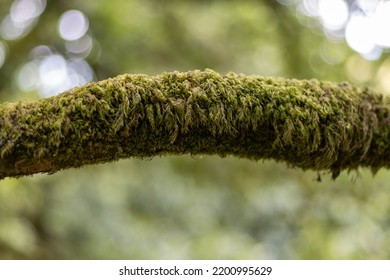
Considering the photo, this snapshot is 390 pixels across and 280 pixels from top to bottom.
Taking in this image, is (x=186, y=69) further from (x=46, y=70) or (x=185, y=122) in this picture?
(x=185, y=122)

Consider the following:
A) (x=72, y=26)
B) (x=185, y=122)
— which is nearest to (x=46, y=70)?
(x=72, y=26)

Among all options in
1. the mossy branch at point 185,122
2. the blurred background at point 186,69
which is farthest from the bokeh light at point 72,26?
the mossy branch at point 185,122

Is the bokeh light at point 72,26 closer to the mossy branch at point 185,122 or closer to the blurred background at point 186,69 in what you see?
the blurred background at point 186,69

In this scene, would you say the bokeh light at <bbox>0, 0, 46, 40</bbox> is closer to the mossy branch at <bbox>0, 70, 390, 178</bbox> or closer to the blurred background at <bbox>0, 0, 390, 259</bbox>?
the blurred background at <bbox>0, 0, 390, 259</bbox>

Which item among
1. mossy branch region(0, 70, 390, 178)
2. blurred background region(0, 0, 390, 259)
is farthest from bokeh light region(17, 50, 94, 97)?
mossy branch region(0, 70, 390, 178)

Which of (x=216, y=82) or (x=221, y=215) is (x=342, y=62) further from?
(x=221, y=215)
